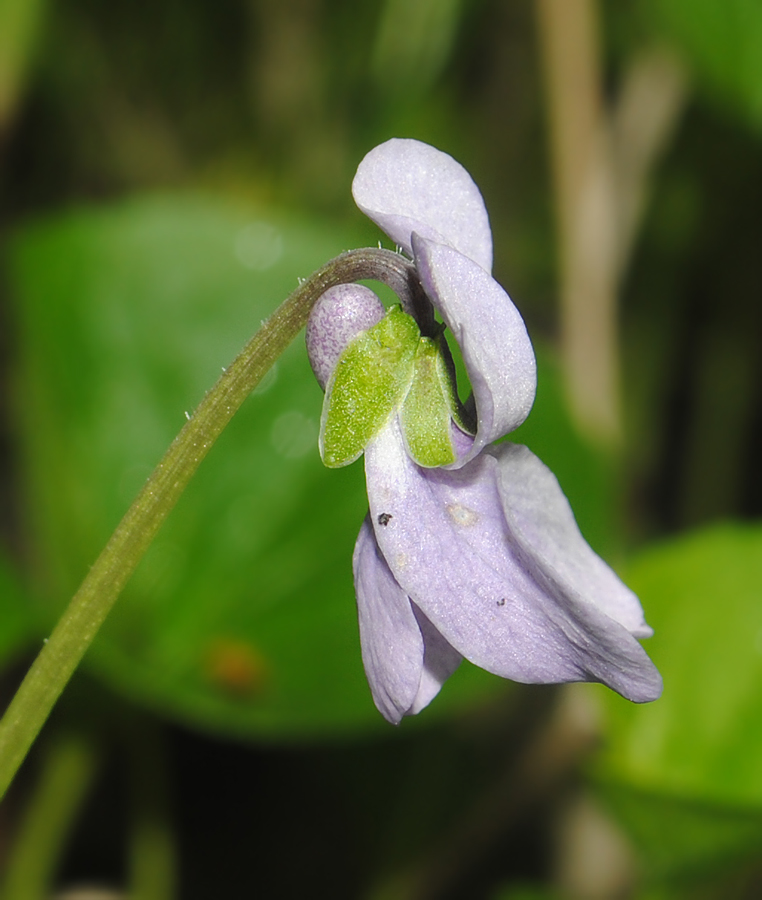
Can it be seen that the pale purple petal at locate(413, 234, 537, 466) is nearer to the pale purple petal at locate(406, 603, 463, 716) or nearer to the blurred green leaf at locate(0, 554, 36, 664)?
the pale purple petal at locate(406, 603, 463, 716)

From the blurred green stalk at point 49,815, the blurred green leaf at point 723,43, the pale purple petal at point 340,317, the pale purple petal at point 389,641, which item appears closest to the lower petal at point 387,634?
the pale purple petal at point 389,641

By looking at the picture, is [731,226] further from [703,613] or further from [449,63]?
[703,613]

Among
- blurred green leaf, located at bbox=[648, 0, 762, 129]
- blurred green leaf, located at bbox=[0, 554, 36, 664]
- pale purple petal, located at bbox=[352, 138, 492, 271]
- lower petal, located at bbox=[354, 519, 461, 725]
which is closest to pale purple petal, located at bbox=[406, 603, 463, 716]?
lower petal, located at bbox=[354, 519, 461, 725]

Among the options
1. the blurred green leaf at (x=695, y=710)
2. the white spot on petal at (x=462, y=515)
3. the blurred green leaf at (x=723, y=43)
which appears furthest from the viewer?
the blurred green leaf at (x=723, y=43)

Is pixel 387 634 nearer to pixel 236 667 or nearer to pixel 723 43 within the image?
pixel 236 667

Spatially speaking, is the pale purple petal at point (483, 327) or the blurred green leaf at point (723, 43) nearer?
the pale purple petal at point (483, 327)

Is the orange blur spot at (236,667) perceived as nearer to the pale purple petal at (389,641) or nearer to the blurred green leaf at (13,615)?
the blurred green leaf at (13,615)

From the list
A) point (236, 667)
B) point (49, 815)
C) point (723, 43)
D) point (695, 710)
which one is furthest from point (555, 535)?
point (723, 43)

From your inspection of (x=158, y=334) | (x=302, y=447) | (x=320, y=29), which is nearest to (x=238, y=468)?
(x=302, y=447)
